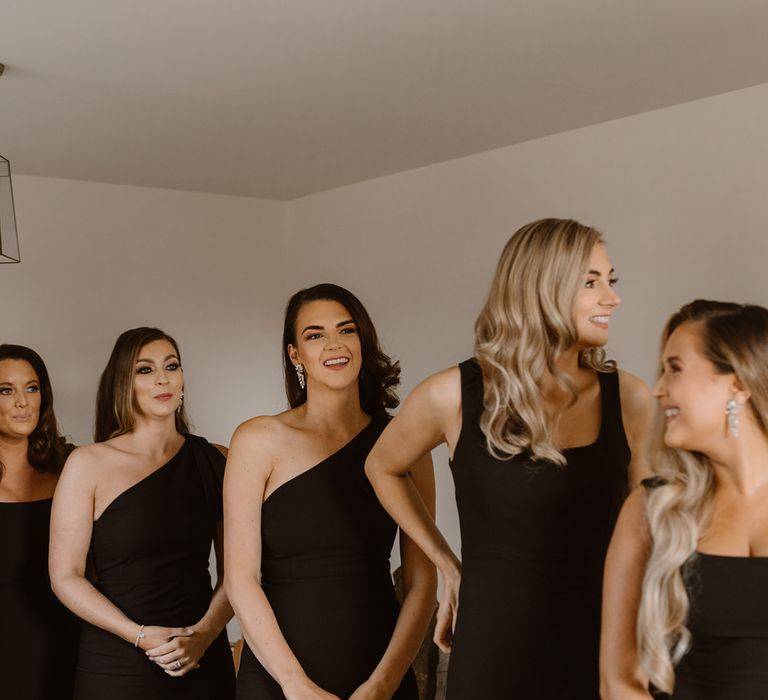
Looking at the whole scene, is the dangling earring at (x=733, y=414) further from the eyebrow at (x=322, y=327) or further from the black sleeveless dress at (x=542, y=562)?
the eyebrow at (x=322, y=327)

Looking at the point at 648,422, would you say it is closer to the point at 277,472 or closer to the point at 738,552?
the point at 738,552

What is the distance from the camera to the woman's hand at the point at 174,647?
2.86 metres

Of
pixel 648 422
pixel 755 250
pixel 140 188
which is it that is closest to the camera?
pixel 648 422

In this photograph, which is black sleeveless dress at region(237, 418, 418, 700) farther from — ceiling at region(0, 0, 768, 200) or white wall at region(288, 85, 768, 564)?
white wall at region(288, 85, 768, 564)

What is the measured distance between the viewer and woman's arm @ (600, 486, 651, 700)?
1696mm

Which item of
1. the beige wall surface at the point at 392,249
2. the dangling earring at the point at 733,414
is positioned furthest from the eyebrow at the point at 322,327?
the beige wall surface at the point at 392,249

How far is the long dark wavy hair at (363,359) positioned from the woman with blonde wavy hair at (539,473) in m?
0.58

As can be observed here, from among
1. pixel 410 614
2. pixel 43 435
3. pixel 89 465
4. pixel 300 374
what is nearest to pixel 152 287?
pixel 43 435

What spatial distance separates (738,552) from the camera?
1.63 meters

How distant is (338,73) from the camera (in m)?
3.71

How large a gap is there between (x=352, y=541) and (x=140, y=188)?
145 inches

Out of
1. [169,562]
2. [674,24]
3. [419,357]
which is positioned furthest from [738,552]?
[419,357]

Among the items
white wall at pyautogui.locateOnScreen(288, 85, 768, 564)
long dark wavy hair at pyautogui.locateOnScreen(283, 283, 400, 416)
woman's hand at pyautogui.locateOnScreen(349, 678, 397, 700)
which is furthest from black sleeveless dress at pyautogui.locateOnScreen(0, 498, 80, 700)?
white wall at pyautogui.locateOnScreen(288, 85, 768, 564)

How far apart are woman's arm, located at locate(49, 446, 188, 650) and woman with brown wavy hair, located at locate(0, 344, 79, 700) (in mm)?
399
